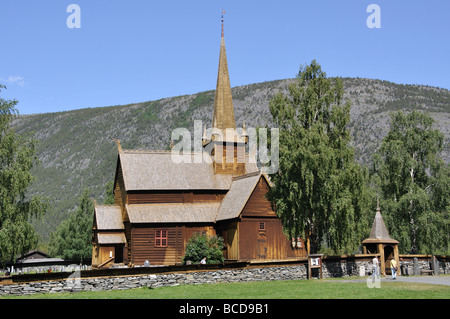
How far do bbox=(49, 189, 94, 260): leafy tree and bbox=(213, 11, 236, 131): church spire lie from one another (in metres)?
32.0

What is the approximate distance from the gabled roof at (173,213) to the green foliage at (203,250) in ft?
7.61

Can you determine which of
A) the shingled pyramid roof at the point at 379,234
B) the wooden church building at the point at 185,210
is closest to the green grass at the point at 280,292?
the shingled pyramid roof at the point at 379,234

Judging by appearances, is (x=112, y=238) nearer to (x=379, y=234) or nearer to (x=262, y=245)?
(x=262, y=245)

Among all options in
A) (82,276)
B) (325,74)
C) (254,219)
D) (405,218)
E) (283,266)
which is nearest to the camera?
(82,276)

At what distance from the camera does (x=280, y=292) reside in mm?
24734

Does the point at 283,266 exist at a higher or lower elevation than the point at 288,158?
lower

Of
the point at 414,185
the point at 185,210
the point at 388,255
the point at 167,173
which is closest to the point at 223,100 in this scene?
the point at 167,173

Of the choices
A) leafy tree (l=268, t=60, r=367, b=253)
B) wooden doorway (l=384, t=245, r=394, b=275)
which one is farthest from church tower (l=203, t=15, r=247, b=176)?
wooden doorway (l=384, t=245, r=394, b=275)

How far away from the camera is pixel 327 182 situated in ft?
113

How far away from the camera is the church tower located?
51.0 metres

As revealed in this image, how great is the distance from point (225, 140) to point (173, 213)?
966 centimetres

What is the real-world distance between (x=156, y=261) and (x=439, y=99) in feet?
555
